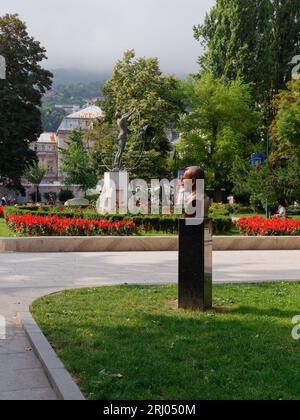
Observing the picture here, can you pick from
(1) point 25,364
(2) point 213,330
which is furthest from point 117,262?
(1) point 25,364

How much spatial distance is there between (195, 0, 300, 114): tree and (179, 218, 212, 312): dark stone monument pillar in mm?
39526

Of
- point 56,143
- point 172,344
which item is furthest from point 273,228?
point 56,143

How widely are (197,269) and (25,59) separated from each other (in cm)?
4030

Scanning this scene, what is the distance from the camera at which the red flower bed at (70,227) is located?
17344 millimetres

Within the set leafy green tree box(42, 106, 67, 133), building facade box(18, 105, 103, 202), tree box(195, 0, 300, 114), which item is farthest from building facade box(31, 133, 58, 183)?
tree box(195, 0, 300, 114)

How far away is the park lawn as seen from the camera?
4812mm

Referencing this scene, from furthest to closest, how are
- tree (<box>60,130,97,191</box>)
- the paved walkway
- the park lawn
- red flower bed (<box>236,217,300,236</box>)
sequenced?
tree (<box>60,130,97,191</box>) < red flower bed (<box>236,217,300,236</box>) < the paved walkway < the park lawn

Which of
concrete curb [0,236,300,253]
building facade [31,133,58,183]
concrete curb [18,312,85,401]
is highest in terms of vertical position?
building facade [31,133,58,183]

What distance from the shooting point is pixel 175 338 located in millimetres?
6445

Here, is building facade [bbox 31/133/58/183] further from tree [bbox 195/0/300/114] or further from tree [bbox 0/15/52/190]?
tree [bbox 195/0/300/114]

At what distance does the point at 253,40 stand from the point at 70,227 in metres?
34.5

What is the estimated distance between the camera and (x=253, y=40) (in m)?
46.7

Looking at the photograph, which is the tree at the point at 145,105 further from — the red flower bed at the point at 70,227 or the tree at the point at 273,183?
the red flower bed at the point at 70,227

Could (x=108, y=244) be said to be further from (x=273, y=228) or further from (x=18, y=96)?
(x=18, y=96)
